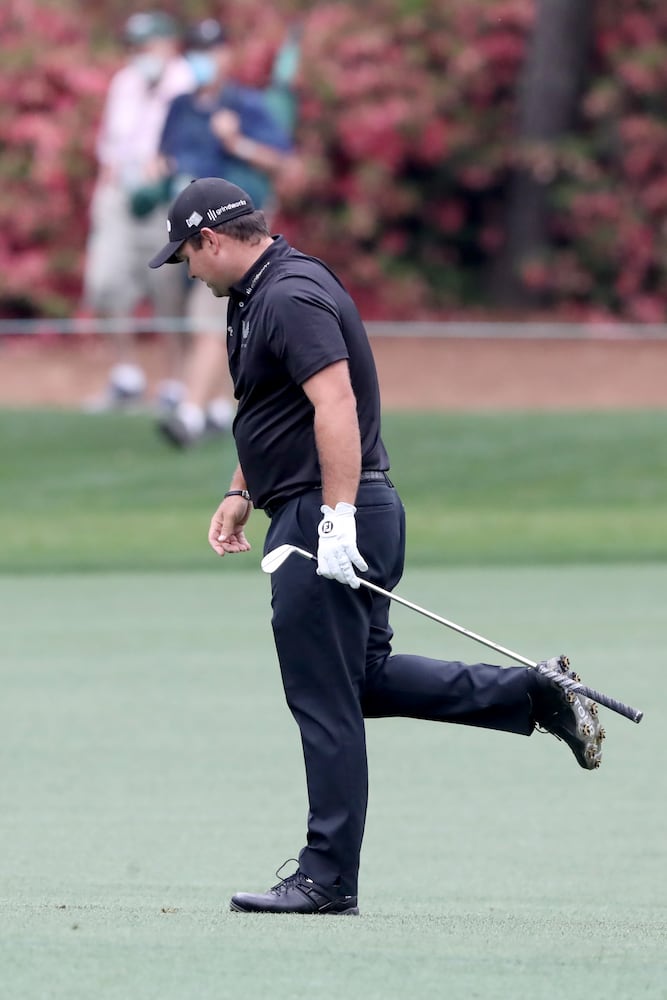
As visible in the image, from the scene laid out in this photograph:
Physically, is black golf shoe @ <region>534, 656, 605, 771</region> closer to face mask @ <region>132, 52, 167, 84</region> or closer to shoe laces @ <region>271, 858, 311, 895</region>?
shoe laces @ <region>271, 858, 311, 895</region>

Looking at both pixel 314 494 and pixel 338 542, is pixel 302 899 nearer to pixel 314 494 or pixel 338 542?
pixel 338 542

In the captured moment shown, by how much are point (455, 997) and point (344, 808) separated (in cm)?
149

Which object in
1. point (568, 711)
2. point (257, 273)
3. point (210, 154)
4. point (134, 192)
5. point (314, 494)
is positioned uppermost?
point (210, 154)

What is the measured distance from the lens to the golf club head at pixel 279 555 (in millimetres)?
5473

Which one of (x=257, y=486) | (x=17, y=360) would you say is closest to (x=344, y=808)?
(x=257, y=486)

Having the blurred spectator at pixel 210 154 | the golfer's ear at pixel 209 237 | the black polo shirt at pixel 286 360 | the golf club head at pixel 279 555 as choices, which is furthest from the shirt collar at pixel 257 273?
the blurred spectator at pixel 210 154

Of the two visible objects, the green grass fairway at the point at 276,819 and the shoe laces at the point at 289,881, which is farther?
the shoe laces at the point at 289,881

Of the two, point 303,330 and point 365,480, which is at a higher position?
point 303,330

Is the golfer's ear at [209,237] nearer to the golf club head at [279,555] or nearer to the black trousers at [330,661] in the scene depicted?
the black trousers at [330,661]

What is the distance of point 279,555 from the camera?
550cm

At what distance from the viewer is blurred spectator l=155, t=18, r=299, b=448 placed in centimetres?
1479

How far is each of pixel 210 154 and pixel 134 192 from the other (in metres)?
0.87

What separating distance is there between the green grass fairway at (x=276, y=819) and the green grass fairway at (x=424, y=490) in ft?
4.51

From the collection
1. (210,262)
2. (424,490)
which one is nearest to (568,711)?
(210,262)
